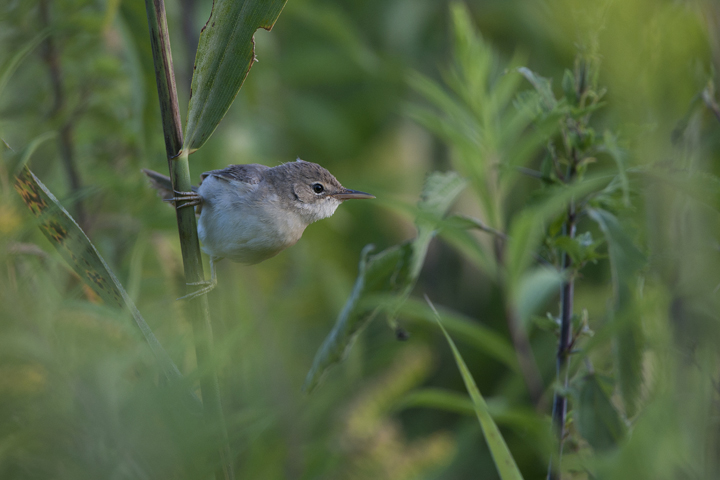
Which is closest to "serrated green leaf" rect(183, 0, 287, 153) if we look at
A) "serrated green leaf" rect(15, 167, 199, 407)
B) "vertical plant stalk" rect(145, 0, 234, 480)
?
"vertical plant stalk" rect(145, 0, 234, 480)

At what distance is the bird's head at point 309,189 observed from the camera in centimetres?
119

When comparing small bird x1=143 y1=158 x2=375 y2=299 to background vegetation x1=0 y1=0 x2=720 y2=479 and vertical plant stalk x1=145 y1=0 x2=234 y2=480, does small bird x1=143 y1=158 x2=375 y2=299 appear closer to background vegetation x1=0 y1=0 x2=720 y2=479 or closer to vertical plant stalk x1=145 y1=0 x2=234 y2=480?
background vegetation x1=0 y1=0 x2=720 y2=479

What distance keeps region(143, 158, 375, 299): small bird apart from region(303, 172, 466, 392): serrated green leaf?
14 cm

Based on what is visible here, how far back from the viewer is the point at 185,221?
0.61m

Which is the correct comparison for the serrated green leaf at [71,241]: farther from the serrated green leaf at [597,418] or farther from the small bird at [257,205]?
the serrated green leaf at [597,418]

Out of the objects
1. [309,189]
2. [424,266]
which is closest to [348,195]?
[309,189]

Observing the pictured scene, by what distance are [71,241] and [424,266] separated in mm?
1928

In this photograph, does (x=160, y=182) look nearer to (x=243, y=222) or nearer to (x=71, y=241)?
(x=243, y=222)

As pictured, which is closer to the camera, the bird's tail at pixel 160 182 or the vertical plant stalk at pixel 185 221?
the vertical plant stalk at pixel 185 221

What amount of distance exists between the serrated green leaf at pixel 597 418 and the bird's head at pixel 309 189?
605 mm

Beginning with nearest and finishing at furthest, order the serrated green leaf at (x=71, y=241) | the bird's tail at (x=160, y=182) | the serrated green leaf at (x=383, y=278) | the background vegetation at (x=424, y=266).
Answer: the background vegetation at (x=424, y=266), the serrated green leaf at (x=71, y=241), the serrated green leaf at (x=383, y=278), the bird's tail at (x=160, y=182)

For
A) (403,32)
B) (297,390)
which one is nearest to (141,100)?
(297,390)

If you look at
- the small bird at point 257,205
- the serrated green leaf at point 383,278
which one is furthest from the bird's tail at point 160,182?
the serrated green leaf at point 383,278

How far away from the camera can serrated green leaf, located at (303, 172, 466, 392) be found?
76 cm
